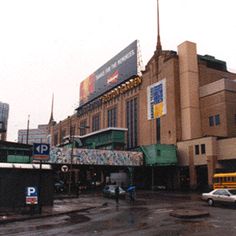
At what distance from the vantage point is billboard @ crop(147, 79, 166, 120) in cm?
7031

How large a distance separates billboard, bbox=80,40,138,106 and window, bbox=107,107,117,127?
21.0 feet

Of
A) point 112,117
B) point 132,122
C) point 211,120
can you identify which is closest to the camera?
point 211,120

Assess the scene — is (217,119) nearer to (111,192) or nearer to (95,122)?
(111,192)

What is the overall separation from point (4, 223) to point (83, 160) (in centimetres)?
4095

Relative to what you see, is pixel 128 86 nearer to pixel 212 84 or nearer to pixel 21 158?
pixel 212 84

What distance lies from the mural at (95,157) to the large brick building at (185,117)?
2.87 metres

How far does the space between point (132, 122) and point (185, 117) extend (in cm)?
1919

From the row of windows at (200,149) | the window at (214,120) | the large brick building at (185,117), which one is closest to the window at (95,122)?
the large brick building at (185,117)

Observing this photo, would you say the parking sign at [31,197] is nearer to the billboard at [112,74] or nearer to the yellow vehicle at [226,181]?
the yellow vehicle at [226,181]

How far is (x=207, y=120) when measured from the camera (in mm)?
65188

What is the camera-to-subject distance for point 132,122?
82.6 meters

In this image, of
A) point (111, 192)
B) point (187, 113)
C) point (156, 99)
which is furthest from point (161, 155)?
point (111, 192)

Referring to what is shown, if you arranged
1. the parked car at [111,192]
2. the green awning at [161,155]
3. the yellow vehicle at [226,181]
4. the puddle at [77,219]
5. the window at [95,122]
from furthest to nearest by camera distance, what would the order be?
1. the window at [95,122]
2. the green awning at [161,155]
3. the parked car at [111,192]
4. the yellow vehicle at [226,181]
5. the puddle at [77,219]

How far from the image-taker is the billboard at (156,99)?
70.3m
